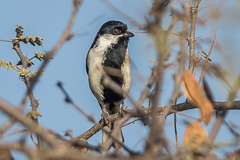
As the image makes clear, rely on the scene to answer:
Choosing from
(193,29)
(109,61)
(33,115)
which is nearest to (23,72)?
(33,115)

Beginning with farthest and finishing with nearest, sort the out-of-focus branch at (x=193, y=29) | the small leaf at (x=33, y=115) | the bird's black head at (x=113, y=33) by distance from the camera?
the bird's black head at (x=113, y=33) < the out-of-focus branch at (x=193, y=29) < the small leaf at (x=33, y=115)

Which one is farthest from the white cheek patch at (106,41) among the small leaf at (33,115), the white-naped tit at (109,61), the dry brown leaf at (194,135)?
the dry brown leaf at (194,135)

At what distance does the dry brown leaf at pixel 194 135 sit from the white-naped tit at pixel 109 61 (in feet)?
13.4

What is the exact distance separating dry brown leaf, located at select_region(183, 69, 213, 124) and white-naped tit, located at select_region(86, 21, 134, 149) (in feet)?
13.1

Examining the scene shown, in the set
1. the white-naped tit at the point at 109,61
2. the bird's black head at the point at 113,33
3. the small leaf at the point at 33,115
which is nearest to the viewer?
the small leaf at the point at 33,115

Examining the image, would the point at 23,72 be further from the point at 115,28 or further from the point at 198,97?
the point at 115,28

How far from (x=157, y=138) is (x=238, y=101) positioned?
2.49 meters

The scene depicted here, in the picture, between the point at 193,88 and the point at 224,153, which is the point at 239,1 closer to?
the point at 193,88

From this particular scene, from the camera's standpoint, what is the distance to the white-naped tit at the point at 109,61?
Answer: 587 centimetres

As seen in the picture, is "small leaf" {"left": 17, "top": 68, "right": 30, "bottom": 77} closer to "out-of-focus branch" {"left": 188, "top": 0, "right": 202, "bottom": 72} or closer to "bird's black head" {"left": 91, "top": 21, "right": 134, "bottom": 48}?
"out-of-focus branch" {"left": 188, "top": 0, "right": 202, "bottom": 72}

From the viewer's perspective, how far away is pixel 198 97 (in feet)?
5.11

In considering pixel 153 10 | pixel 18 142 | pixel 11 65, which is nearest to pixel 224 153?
pixel 153 10

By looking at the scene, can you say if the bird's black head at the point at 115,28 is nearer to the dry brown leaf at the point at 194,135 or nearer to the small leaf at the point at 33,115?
the small leaf at the point at 33,115

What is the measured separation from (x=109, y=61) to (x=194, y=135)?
454 centimetres
